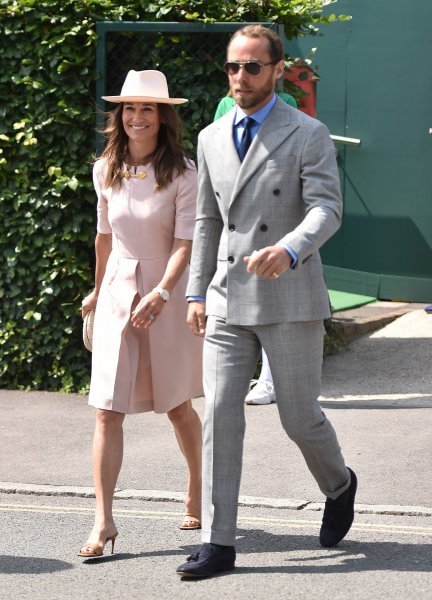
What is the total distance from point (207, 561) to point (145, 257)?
140 centimetres

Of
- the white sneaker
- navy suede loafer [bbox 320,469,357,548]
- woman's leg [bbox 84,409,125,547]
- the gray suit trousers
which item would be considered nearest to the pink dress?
woman's leg [bbox 84,409,125,547]

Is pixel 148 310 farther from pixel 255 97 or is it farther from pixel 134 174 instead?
pixel 255 97

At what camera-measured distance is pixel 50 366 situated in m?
9.56

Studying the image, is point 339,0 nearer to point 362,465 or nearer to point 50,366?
point 50,366

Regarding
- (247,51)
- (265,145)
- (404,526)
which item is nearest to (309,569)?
(404,526)

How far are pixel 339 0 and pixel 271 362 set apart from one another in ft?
24.3

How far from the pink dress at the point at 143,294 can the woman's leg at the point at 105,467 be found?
0.40 feet

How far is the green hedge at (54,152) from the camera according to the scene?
9086 mm

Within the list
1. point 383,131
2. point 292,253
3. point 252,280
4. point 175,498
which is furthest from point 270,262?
point 383,131

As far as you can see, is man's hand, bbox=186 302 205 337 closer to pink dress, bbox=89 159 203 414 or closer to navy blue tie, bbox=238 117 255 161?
pink dress, bbox=89 159 203 414

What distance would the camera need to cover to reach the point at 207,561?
5438mm

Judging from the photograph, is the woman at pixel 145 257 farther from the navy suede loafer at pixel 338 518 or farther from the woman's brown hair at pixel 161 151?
the navy suede loafer at pixel 338 518

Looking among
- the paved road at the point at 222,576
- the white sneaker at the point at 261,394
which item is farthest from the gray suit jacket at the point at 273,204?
the white sneaker at the point at 261,394

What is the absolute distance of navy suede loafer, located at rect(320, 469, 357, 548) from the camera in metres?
5.81
